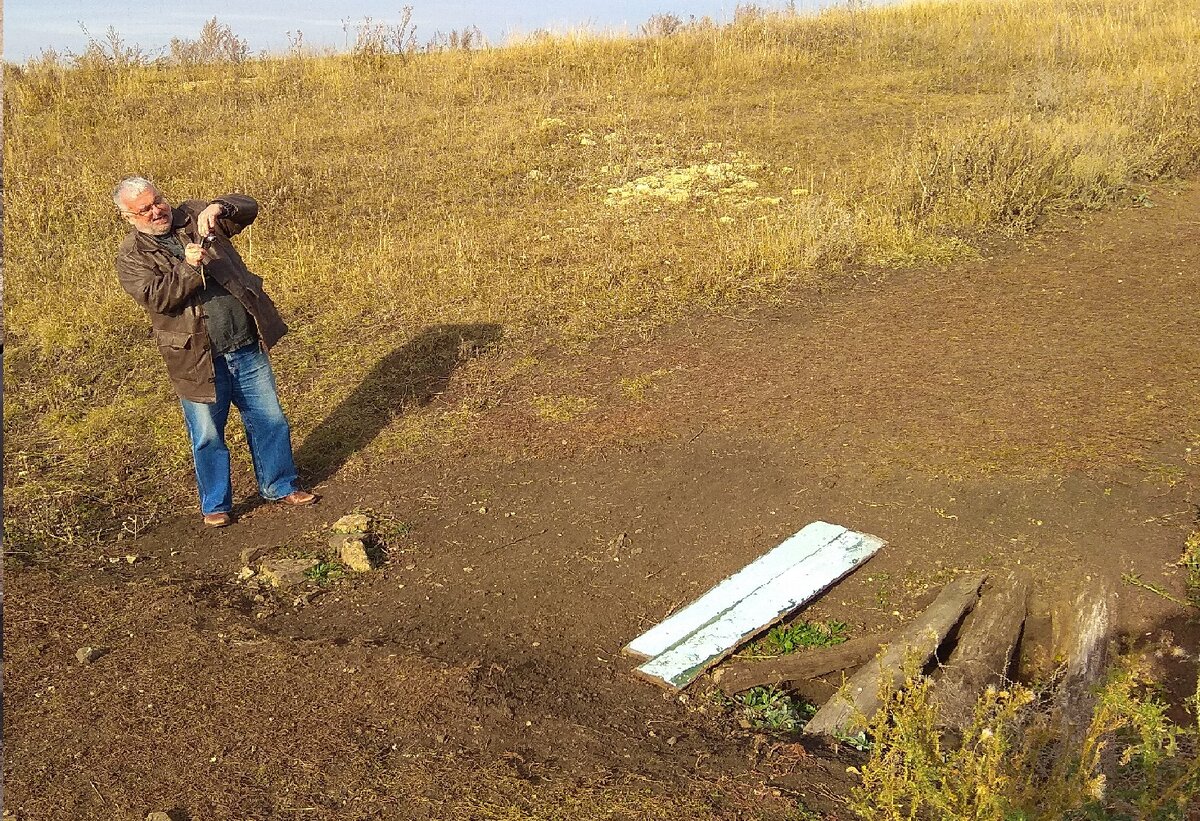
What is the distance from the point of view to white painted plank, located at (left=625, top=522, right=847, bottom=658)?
4.34m

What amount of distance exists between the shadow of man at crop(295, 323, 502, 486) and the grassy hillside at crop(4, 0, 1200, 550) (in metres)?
0.07

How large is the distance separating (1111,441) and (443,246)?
245 inches

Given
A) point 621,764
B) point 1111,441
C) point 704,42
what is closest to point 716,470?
point 1111,441

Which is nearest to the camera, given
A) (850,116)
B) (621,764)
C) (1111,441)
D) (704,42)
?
(621,764)

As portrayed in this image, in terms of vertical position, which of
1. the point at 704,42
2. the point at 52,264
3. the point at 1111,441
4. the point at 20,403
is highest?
the point at 704,42

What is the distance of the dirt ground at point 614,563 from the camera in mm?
3391

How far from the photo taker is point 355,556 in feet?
16.7

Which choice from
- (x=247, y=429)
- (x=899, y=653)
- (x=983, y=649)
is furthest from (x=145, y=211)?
(x=983, y=649)

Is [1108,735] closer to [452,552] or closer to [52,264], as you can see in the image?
[452,552]

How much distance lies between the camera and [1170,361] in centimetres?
650

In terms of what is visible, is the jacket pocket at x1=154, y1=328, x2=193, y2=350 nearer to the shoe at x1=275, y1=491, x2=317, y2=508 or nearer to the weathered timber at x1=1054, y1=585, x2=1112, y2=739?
the shoe at x1=275, y1=491, x2=317, y2=508

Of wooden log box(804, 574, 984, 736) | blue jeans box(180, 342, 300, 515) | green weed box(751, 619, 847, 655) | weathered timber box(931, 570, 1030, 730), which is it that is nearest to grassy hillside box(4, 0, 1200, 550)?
blue jeans box(180, 342, 300, 515)

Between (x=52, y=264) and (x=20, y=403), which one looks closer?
(x=20, y=403)

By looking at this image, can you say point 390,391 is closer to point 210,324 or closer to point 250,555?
point 210,324
